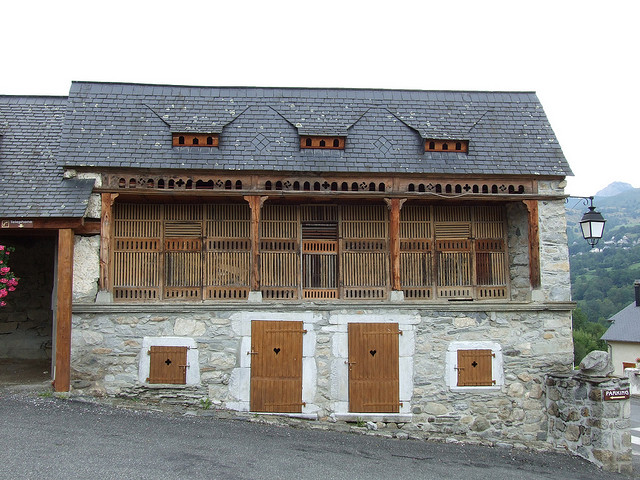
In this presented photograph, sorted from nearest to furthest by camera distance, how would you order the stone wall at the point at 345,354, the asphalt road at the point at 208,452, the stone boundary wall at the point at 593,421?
1. the asphalt road at the point at 208,452
2. the stone boundary wall at the point at 593,421
3. the stone wall at the point at 345,354

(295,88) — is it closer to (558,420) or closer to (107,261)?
(107,261)

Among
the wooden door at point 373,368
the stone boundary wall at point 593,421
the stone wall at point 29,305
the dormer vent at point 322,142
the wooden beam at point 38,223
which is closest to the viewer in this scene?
the stone boundary wall at point 593,421

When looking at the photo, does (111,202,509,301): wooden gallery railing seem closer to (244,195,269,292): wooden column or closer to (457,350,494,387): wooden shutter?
(244,195,269,292): wooden column

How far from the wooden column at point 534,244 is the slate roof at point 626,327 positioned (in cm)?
2277

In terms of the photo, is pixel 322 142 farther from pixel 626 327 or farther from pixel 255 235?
pixel 626 327

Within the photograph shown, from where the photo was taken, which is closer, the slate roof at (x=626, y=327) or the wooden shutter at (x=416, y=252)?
the wooden shutter at (x=416, y=252)

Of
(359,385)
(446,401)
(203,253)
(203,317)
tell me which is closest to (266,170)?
(203,253)

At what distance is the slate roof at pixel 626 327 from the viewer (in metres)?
29.5

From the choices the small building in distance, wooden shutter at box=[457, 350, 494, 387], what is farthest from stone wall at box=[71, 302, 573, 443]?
the small building in distance

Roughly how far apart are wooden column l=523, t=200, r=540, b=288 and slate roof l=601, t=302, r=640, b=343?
22.8 m

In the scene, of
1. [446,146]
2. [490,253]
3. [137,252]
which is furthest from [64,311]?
[490,253]

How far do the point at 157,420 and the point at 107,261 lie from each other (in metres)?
3.19

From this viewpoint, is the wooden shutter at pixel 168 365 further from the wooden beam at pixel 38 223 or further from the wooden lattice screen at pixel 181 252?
the wooden beam at pixel 38 223

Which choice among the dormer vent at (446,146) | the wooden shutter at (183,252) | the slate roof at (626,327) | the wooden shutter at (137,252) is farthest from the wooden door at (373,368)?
the slate roof at (626,327)
